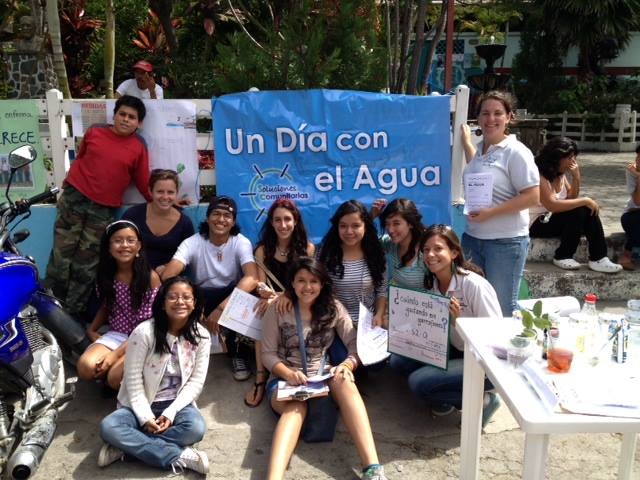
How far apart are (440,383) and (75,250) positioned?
8.25 ft

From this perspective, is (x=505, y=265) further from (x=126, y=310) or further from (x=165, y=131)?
(x=165, y=131)

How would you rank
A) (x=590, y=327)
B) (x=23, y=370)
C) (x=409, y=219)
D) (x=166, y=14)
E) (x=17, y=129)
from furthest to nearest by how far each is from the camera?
(x=166, y=14)
(x=17, y=129)
(x=409, y=219)
(x=23, y=370)
(x=590, y=327)

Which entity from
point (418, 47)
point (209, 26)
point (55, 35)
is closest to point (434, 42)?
point (418, 47)

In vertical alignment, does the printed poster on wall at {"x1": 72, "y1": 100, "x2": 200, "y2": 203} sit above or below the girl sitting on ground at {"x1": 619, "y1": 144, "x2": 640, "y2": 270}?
above

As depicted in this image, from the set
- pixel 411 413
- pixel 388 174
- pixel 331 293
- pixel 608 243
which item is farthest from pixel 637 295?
pixel 331 293

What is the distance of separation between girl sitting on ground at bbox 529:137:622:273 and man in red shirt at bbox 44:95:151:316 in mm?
3018

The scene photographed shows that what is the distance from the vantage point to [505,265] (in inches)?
136

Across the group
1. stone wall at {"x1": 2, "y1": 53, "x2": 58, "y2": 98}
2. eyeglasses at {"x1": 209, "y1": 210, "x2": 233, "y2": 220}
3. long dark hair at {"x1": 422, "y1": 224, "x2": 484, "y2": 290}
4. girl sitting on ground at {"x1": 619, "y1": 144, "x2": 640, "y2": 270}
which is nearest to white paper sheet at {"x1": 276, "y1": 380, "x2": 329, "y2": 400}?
long dark hair at {"x1": 422, "y1": 224, "x2": 484, "y2": 290}

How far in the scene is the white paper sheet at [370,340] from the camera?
10.5 ft

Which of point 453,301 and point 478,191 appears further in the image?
point 478,191

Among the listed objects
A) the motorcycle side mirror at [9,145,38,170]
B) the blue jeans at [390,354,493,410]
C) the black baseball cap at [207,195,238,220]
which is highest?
the motorcycle side mirror at [9,145,38,170]

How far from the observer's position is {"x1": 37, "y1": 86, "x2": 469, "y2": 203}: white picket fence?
425cm

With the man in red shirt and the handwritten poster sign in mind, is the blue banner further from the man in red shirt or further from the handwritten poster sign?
the handwritten poster sign

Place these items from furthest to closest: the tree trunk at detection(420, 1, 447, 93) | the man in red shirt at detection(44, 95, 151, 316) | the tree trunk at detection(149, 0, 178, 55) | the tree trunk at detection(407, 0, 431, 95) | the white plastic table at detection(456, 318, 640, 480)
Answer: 1. the tree trunk at detection(149, 0, 178, 55)
2. the tree trunk at detection(420, 1, 447, 93)
3. the tree trunk at detection(407, 0, 431, 95)
4. the man in red shirt at detection(44, 95, 151, 316)
5. the white plastic table at detection(456, 318, 640, 480)
